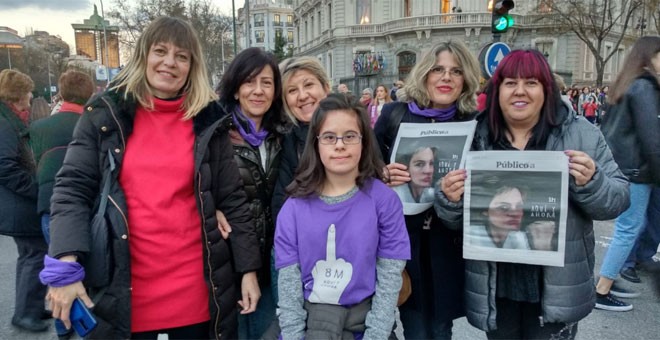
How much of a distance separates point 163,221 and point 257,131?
0.77 metres

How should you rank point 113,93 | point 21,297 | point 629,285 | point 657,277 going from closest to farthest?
point 657,277 → point 113,93 → point 21,297 → point 629,285

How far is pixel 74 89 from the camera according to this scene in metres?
3.93

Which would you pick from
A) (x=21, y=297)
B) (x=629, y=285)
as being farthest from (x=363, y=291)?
(x=629, y=285)

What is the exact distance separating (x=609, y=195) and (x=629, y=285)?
10.8 feet

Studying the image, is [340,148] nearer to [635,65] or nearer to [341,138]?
[341,138]

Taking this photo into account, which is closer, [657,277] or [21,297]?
[657,277]

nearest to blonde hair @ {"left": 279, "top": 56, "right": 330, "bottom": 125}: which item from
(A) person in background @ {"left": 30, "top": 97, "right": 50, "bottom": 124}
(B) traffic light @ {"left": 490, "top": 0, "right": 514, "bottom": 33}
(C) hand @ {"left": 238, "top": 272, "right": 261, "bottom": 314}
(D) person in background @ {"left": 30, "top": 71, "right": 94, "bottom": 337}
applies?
(C) hand @ {"left": 238, "top": 272, "right": 261, "bottom": 314}

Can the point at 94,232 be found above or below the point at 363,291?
above

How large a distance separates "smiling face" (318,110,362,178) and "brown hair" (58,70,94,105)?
291 centimetres

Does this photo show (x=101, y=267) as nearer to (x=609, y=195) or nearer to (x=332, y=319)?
(x=332, y=319)

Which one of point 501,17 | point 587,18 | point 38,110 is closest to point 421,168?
point 38,110

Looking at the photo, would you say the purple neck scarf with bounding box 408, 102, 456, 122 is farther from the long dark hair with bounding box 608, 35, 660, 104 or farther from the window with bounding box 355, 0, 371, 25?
the window with bounding box 355, 0, 371, 25

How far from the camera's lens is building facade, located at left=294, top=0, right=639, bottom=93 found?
3559 cm

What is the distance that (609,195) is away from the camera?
1954 mm
